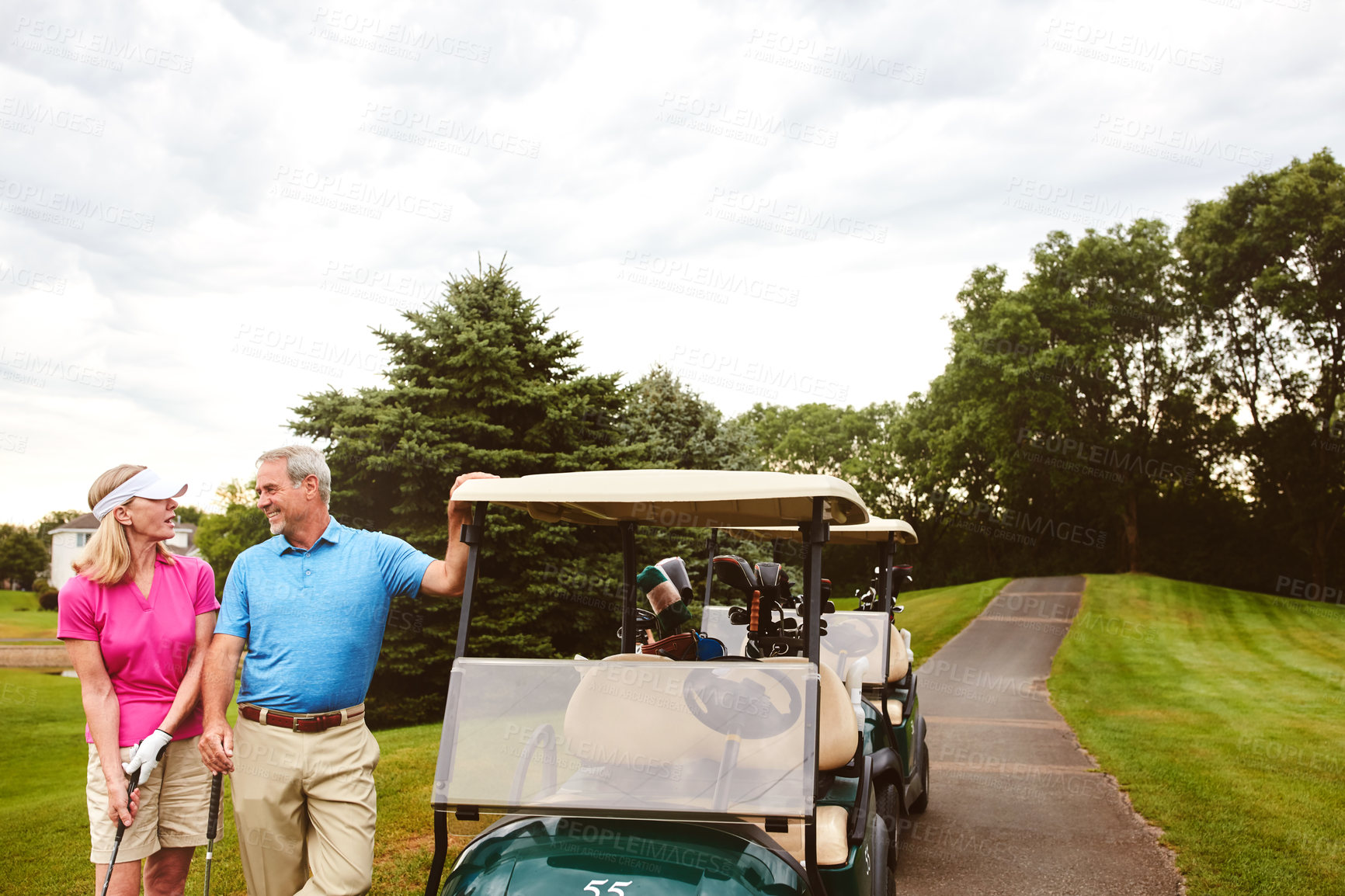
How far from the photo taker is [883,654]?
20.0 ft

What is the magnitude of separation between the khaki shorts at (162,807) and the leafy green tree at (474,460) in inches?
338

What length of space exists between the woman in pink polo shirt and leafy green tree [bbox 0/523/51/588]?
3218 inches

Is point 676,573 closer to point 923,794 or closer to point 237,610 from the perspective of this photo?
point 237,610

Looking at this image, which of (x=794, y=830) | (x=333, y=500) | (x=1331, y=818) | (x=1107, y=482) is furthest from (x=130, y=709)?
(x=1107, y=482)

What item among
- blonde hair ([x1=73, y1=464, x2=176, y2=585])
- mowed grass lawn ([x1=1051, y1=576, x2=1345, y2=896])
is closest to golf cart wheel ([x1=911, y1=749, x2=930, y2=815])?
mowed grass lawn ([x1=1051, y1=576, x2=1345, y2=896])

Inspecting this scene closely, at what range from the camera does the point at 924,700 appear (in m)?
13.6

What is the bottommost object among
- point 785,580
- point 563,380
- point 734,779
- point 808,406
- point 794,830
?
point 794,830

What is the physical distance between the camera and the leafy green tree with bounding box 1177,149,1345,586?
28.8 metres

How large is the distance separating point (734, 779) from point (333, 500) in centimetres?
1062

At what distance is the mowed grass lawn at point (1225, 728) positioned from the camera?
19.9 ft

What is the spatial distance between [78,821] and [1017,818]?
6.94m

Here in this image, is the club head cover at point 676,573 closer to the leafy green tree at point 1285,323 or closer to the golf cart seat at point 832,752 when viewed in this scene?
the golf cart seat at point 832,752

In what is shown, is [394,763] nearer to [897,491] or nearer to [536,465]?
[536,465]

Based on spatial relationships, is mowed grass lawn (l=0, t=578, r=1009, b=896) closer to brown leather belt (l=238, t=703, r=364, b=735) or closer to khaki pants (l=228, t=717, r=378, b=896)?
khaki pants (l=228, t=717, r=378, b=896)
